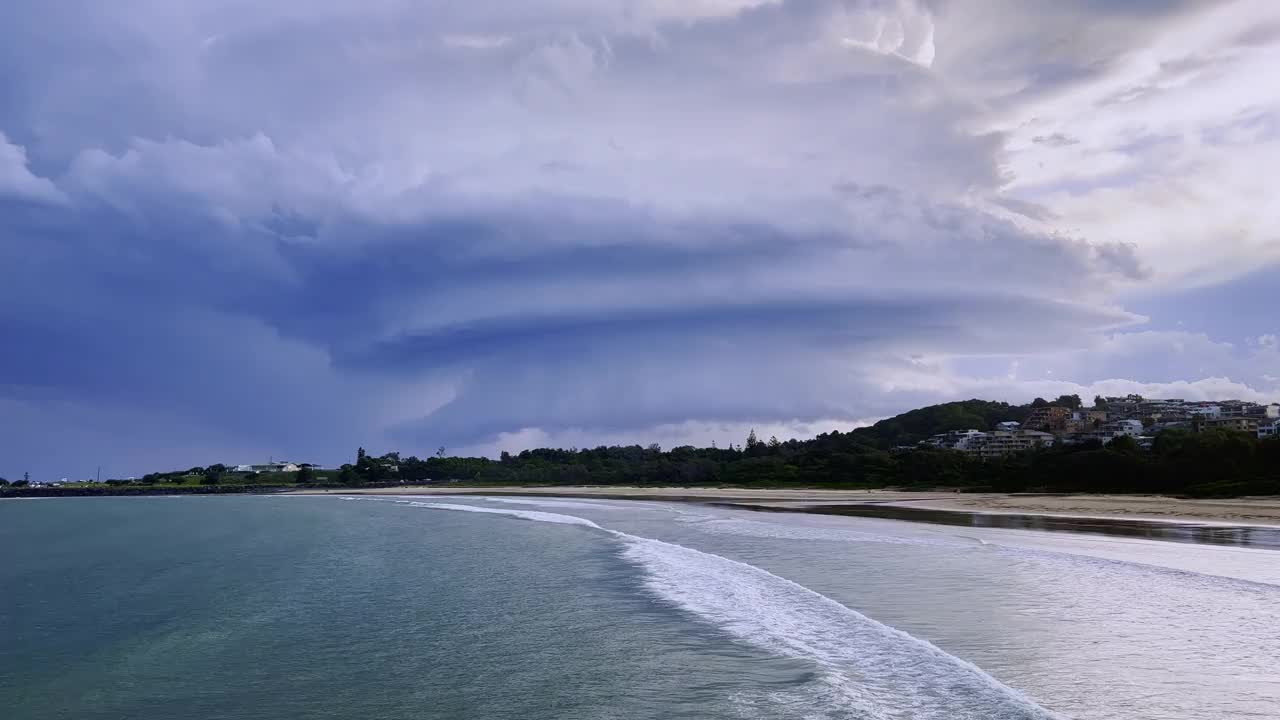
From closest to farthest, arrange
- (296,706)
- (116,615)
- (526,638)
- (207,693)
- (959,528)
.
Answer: (296,706), (207,693), (526,638), (116,615), (959,528)

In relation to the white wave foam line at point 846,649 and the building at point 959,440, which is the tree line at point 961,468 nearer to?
the building at point 959,440

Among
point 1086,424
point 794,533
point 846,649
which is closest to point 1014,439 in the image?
point 1086,424

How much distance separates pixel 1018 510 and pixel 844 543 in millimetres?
27927

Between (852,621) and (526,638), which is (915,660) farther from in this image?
(526,638)

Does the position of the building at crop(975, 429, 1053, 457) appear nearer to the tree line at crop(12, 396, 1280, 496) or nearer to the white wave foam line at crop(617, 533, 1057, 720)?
the tree line at crop(12, 396, 1280, 496)

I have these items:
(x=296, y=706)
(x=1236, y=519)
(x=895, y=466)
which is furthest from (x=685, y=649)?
(x=895, y=466)

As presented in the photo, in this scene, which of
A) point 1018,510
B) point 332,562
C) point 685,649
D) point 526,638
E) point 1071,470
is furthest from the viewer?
point 1071,470

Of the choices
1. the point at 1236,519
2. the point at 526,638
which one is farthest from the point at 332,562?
the point at 1236,519

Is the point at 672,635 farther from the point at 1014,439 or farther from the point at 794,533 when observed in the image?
the point at 1014,439

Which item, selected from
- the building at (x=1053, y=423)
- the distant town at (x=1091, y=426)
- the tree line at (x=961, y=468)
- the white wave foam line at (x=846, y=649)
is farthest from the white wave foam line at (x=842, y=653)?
the building at (x=1053, y=423)

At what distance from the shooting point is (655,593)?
63.8ft

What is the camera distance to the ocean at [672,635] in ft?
33.4

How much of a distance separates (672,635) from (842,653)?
3.26 meters

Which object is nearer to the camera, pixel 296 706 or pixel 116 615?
pixel 296 706
